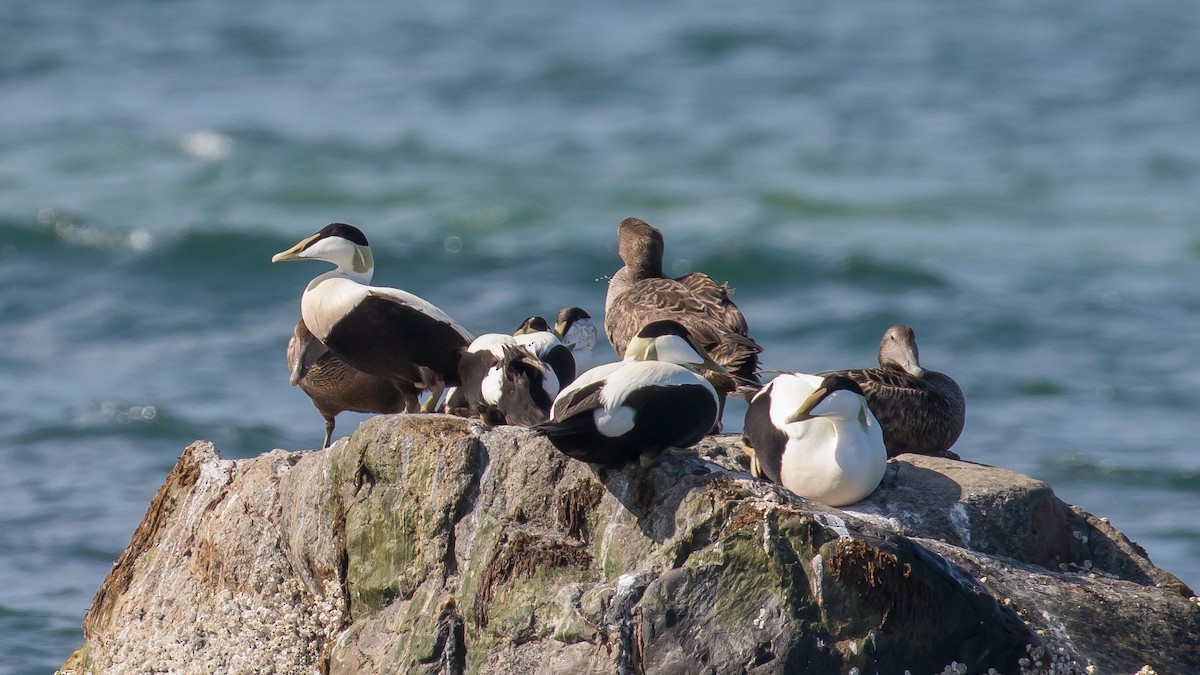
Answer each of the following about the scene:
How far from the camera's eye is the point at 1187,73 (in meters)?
30.1

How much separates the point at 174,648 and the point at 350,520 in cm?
104

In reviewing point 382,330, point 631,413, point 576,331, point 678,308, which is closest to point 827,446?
point 631,413

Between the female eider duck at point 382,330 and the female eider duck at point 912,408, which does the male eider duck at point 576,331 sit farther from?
the female eider duck at point 912,408

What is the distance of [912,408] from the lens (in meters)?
7.25

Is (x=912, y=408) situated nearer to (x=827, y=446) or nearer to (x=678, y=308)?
(x=827, y=446)

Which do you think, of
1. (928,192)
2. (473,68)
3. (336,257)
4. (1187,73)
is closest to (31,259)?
(473,68)

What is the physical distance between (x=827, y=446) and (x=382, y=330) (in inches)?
73.6

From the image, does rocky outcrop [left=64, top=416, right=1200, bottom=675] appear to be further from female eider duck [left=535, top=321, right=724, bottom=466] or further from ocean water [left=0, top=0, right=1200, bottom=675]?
ocean water [left=0, top=0, right=1200, bottom=675]

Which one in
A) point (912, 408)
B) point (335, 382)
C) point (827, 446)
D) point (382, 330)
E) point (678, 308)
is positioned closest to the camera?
point (827, 446)

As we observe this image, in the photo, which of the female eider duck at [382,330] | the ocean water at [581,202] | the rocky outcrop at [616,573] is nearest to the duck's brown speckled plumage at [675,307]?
the rocky outcrop at [616,573]

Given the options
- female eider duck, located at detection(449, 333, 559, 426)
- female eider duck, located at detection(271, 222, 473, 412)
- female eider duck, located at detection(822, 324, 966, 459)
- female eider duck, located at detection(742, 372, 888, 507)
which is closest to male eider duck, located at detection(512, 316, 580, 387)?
female eider duck, located at detection(449, 333, 559, 426)

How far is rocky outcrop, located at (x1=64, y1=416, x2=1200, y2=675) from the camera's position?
5387 millimetres

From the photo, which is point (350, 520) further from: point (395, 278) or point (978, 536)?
point (395, 278)

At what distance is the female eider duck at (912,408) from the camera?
719cm
